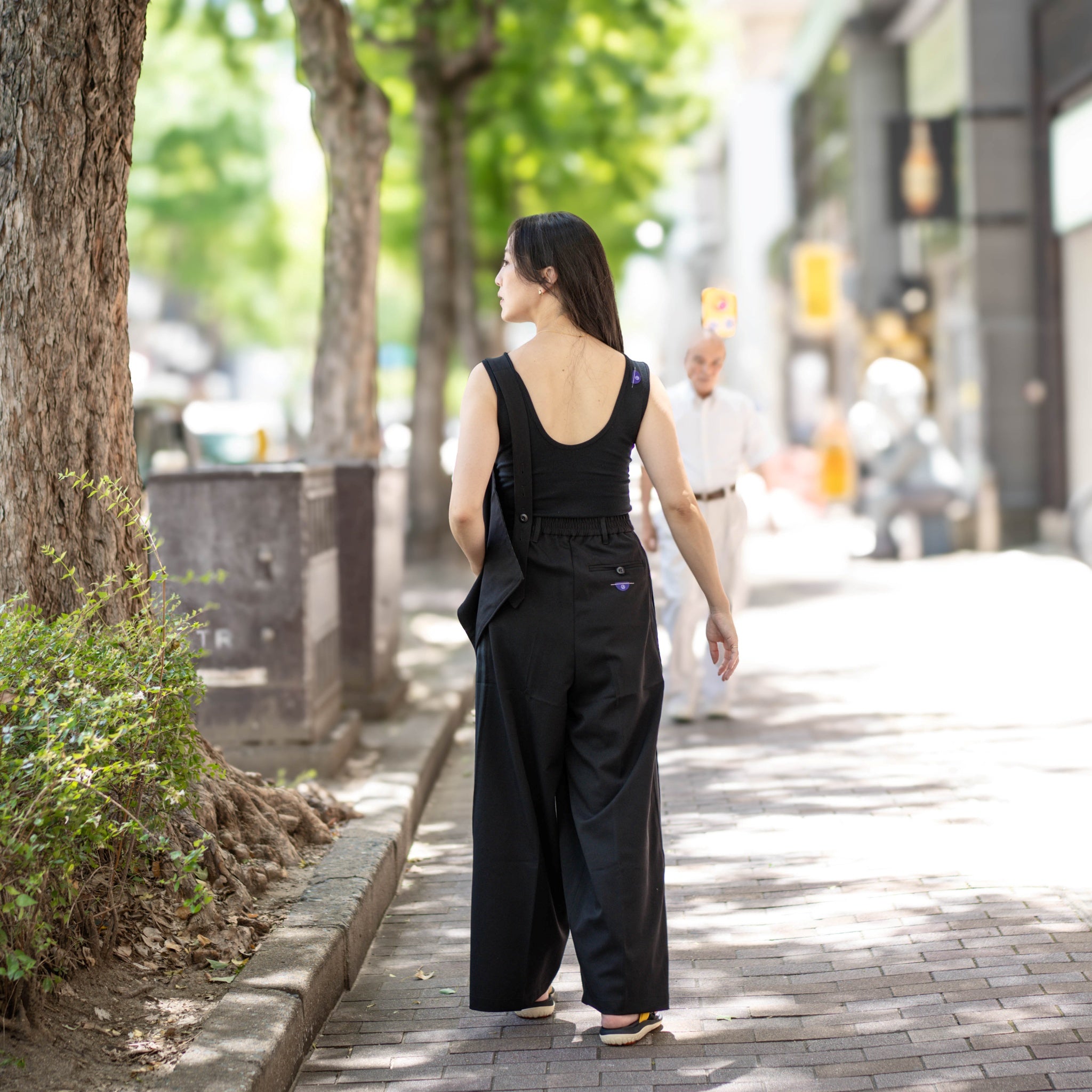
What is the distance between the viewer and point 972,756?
281 inches

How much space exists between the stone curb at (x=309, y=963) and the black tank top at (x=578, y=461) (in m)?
1.34

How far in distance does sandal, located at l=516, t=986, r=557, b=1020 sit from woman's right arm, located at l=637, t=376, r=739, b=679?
1.00 meters

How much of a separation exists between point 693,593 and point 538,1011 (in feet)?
14.1

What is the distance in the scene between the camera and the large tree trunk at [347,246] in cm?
954

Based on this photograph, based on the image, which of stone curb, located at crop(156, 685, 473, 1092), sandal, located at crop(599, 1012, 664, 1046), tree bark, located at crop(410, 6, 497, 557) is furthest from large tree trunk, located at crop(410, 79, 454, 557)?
sandal, located at crop(599, 1012, 664, 1046)

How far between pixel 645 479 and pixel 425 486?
11.0 meters

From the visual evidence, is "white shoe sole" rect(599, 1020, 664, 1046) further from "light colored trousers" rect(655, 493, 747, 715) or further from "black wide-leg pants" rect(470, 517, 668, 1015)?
"light colored trousers" rect(655, 493, 747, 715)

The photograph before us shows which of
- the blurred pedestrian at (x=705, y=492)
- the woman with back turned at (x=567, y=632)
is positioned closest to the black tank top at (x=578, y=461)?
the woman with back turned at (x=567, y=632)

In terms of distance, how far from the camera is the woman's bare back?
3936mm

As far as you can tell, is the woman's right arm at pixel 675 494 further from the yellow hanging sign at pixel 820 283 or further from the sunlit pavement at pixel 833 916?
the yellow hanging sign at pixel 820 283

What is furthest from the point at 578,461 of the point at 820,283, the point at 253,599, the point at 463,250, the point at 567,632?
the point at 820,283

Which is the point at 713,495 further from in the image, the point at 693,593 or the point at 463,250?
the point at 463,250

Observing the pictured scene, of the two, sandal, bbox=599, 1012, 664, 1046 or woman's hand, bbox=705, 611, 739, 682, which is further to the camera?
woman's hand, bbox=705, 611, 739, 682

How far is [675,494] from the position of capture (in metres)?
4.02
